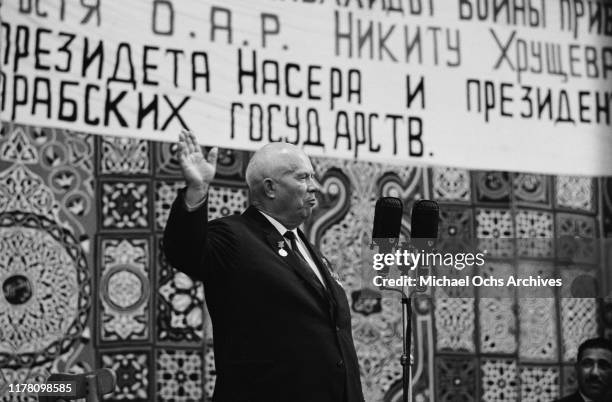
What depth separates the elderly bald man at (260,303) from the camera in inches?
136

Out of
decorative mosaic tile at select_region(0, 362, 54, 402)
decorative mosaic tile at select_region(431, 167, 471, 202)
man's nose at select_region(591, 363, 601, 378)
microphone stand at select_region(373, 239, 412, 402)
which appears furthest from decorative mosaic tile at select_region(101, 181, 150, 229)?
man's nose at select_region(591, 363, 601, 378)

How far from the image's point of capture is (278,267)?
3705 millimetres

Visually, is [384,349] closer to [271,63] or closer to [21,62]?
[271,63]

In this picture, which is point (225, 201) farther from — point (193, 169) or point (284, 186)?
point (193, 169)

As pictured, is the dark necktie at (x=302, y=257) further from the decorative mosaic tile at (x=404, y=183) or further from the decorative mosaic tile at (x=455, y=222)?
the decorative mosaic tile at (x=455, y=222)

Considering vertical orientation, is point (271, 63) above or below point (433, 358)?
above

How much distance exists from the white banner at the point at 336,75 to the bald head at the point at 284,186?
4.85 feet

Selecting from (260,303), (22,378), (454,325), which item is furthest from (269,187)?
(454,325)

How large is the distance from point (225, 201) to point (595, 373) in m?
2.08

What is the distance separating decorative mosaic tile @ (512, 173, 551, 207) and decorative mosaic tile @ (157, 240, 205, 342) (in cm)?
195

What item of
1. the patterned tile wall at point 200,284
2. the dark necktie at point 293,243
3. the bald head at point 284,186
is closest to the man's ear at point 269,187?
the bald head at point 284,186

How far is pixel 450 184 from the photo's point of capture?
5.92 meters

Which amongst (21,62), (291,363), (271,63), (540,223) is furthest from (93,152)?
(540,223)

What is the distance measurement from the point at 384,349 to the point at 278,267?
2.02 meters
